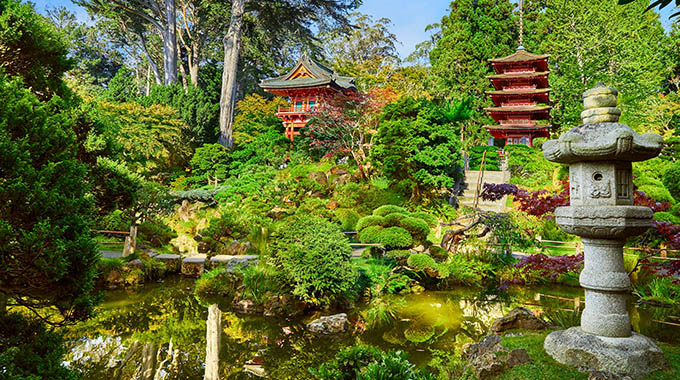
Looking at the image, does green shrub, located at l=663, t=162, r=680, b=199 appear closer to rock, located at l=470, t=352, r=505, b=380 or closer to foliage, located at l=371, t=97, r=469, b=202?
foliage, located at l=371, t=97, r=469, b=202

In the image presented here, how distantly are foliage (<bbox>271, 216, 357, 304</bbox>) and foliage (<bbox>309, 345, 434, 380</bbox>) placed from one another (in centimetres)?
296

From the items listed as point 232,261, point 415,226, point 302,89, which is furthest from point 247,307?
point 302,89

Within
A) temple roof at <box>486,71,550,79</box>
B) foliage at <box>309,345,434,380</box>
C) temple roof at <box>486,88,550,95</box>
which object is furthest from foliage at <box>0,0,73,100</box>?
temple roof at <box>486,71,550,79</box>

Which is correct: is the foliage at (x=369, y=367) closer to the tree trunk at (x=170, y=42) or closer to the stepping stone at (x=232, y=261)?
the stepping stone at (x=232, y=261)

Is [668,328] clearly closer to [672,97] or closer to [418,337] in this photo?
[418,337]

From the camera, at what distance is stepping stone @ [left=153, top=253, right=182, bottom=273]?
9.34 metres

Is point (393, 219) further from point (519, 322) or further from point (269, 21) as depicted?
point (269, 21)

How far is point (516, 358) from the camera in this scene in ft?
11.2

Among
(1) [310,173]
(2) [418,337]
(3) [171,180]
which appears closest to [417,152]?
(1) [310,173]

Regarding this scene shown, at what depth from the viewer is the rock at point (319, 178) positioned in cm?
1435

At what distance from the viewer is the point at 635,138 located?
10.2 ft

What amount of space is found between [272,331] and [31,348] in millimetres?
3381

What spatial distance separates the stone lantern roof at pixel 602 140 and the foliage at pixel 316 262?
13.0ft

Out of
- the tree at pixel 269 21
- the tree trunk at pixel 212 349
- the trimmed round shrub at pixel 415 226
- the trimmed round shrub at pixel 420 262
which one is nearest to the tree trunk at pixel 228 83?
the tree at pixel 269 21
